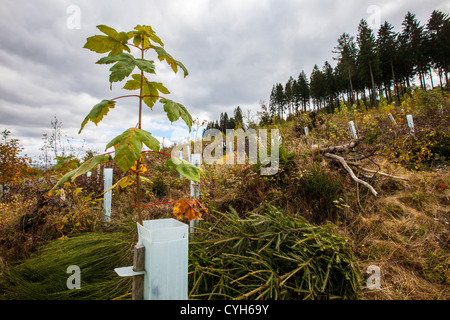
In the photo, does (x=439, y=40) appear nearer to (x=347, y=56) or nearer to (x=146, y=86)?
(x=347, y=56)

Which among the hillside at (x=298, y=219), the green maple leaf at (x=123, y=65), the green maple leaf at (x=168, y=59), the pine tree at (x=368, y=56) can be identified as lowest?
the hillside at (x=298, y=219)

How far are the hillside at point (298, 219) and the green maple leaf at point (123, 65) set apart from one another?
1092 mm

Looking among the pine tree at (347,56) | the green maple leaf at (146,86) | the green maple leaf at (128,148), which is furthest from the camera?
the pine tree at (347,56)

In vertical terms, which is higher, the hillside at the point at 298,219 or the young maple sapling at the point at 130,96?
the young maple sapling at the point at 130,96

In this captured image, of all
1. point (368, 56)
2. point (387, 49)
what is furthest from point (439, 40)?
point (368, 56)

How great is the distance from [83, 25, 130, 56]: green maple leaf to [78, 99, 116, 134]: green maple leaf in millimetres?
237

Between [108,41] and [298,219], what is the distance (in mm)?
2015

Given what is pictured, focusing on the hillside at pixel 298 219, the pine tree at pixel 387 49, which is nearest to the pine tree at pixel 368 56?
the pine tree at pixel 387 49

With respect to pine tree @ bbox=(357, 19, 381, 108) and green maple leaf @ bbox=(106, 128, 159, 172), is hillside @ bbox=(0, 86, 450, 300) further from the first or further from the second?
pine tree @ bbox=(357, 19, 381, 108)

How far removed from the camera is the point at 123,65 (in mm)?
805

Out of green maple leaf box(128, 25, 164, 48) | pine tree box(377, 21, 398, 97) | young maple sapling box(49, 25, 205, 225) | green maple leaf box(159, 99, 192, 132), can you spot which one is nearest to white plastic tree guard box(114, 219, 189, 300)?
young maple sapling box(49, 25, 205, 225)

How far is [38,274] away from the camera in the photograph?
68.7 inches

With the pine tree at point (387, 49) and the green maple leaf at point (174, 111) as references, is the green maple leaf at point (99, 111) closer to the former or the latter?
the green maple leaf at point (174, 111)

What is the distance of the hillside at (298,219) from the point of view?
165cm
